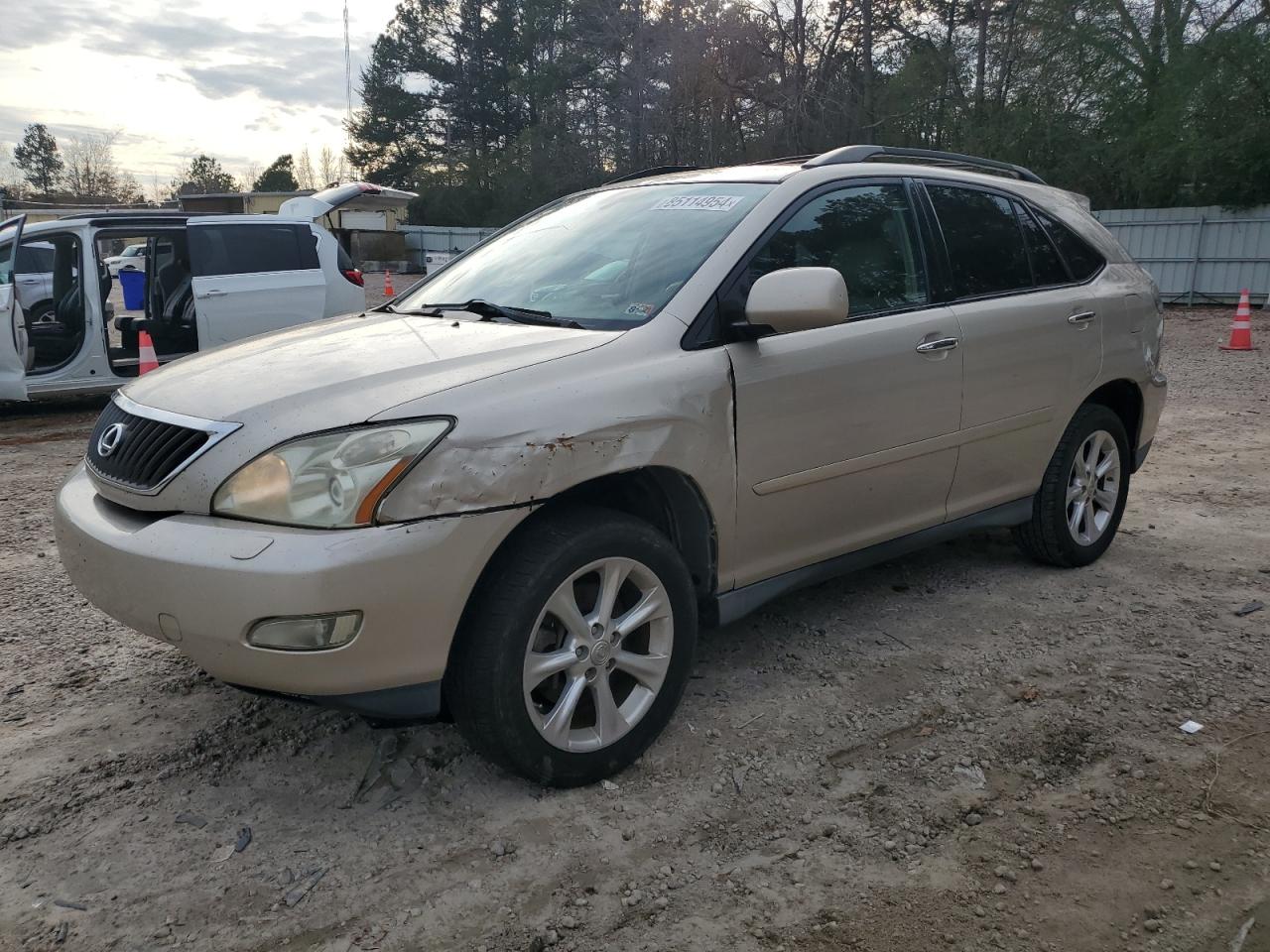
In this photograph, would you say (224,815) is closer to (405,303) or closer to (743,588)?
(743,588)

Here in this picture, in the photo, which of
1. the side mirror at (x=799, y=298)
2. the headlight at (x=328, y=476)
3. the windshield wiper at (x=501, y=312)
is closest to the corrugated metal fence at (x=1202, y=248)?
the side mirror at (x=799, y=298)

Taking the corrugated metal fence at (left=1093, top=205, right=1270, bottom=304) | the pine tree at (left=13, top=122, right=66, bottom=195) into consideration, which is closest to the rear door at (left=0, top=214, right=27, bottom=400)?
the corrugated metal fence at (left=1093, top=205, right=1270, bottom=304)

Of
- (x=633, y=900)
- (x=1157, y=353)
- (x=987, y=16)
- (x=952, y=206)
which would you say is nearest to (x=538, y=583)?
(x=633, y=900)

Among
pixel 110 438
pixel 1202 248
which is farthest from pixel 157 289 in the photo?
pixel 1202 248

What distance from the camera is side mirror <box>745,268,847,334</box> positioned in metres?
2.93

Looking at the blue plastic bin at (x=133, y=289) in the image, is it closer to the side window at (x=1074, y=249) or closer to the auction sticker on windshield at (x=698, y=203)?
the auction sticker on windshield at (x=698, y=203)

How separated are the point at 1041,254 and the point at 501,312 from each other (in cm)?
247

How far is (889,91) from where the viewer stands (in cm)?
2594

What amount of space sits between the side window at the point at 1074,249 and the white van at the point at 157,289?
277 inches

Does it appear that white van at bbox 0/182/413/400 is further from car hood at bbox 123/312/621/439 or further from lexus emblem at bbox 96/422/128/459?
lexus emblem at bbox 96/422/128/459

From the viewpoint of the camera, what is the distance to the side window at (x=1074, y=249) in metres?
4.42

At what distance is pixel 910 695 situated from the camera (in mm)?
3389

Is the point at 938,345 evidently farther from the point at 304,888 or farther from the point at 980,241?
the point at 304,888

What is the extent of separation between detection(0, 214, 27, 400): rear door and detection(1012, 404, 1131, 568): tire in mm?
7876
